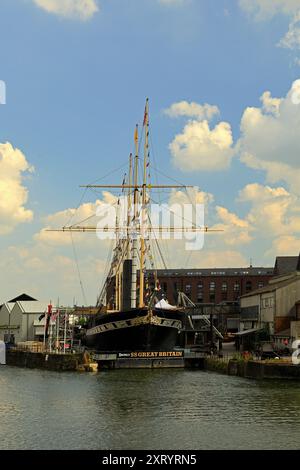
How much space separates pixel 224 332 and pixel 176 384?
69.5 metres

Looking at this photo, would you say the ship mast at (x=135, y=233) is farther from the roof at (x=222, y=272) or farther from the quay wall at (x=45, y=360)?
the roof at (x=222, y=272)

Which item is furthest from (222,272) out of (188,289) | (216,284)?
(188,289)

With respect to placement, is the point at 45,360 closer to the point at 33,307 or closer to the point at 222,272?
the point at 33,307

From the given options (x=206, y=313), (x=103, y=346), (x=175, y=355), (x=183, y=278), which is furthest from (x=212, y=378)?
→ (x=183, y=278)

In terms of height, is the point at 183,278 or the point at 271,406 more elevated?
the point at 183,278

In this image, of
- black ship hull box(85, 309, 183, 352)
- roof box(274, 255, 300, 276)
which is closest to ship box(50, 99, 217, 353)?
black ship hull box(85, 309, 183, 352)

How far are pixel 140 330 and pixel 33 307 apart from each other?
2519 inches

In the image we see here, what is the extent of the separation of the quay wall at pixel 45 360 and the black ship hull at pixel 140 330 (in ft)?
31.8

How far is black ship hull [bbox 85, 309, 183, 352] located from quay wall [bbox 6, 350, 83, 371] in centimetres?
969

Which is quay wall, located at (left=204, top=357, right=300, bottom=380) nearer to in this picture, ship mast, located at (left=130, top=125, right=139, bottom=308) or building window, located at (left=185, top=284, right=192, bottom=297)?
ship mast, located at (left=130, top=125, right=139, bottom=308)

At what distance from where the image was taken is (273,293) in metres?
90.7
